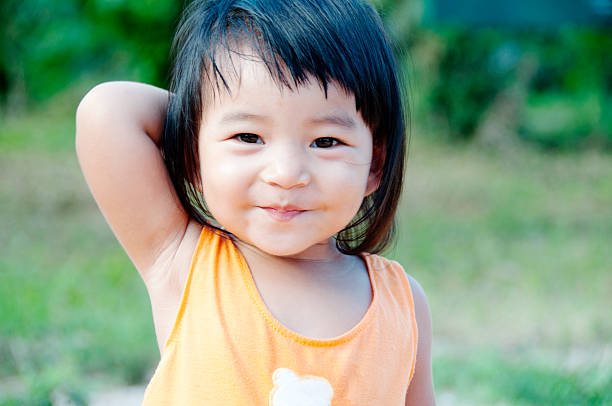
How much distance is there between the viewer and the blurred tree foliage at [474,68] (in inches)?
393

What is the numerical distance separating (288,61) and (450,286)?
3308 mm

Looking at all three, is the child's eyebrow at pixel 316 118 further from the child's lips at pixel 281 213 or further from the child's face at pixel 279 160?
the child's lips at pixel 281 213

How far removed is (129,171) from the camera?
54.4 inches

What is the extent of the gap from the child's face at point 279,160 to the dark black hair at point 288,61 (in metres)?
0.03

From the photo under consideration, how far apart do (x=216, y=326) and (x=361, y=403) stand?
304mm

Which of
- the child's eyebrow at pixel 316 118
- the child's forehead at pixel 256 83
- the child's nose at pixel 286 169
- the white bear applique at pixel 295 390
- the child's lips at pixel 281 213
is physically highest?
the child's forehead at pixel 256 83

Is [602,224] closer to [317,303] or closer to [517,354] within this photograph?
[517,354]

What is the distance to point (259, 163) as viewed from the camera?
4.22 ft

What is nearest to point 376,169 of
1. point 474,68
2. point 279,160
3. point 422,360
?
point 279,160

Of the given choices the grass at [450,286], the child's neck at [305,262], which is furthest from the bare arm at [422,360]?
the grass at [450,286]

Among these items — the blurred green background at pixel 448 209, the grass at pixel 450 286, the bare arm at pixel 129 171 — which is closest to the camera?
the bare arm at pixel 129 171

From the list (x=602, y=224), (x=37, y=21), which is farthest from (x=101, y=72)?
(x=602, y=224)

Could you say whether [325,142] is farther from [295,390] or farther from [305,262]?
[295,390]

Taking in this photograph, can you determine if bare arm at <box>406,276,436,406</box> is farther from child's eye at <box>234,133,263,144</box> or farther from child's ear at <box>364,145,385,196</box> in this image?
child's eye at <box>234,133,263,144</box>
